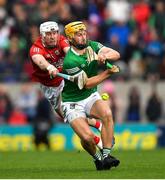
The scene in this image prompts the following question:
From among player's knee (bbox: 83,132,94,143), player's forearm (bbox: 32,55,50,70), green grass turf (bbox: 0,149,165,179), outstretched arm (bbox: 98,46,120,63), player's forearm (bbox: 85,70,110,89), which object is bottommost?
green grass turf (bbox: 0,149,165,179)

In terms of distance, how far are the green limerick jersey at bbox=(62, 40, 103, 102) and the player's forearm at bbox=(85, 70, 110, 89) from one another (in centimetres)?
30

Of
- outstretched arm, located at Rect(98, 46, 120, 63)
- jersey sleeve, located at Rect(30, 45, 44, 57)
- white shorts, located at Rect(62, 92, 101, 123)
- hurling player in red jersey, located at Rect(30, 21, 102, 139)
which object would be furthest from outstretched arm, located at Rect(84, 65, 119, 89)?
jersey sleeve, located at Rect(30, 45, 44, 57)

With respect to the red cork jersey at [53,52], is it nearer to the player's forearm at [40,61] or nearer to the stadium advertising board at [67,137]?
the player's forearm at [40,61]

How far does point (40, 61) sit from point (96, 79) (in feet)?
5.98

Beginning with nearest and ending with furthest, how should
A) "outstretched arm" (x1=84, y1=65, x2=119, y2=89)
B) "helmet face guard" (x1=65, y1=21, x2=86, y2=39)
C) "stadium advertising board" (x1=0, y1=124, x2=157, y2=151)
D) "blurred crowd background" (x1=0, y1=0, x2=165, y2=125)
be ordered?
"outstretched arm" (x1=84, y1=65, x2=119, y2=89)
"helmet face guard" (x1=65, y1=21, x2=86, y2=39)
"stadium advertising board" (x1=0, y1=124, x2=157, y2=151)
"blurred crowd background" (x1=0, y1=0, x2=165, y2=125)

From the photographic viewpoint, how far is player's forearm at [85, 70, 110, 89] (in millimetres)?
14163

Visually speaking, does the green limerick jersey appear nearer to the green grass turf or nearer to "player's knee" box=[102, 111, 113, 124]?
"player's knee" box=[102, 111, 113, 124]

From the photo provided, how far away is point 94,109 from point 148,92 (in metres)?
11.5

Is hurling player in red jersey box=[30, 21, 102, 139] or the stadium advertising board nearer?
hurling player in red jersey box=[30, 21, 102, 139]

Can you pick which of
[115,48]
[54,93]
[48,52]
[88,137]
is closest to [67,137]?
[115,48]

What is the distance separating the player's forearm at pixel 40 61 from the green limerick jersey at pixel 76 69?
33.9 inches

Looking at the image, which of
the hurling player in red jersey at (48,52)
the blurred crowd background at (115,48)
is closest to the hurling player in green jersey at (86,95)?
the hurling player in red jersey at (48,52)

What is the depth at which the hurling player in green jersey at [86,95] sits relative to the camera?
14250 millimetres

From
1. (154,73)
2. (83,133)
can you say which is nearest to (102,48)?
(83,133)
